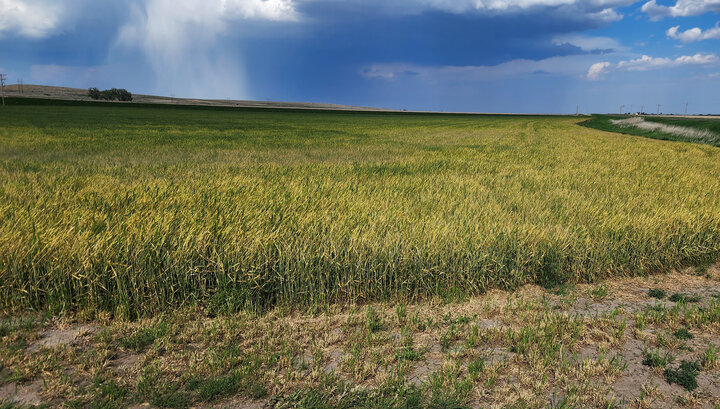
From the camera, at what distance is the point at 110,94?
148 metres

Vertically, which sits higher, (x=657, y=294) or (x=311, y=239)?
(x=311, y=239)

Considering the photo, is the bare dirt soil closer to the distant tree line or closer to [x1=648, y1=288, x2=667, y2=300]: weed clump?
[x1=648, y1=288, x2=667, y2=300]: weed clump

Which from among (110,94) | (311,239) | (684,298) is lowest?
(684,298)

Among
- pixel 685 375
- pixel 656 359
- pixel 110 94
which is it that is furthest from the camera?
pixel 110 94

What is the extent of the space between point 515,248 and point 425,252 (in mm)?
1167

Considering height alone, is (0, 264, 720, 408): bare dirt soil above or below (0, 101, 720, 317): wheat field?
below

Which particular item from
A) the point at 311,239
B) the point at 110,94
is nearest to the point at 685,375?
the point at 311,239

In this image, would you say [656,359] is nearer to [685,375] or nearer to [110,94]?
[685,375]

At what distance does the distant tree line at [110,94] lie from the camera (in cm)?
14612

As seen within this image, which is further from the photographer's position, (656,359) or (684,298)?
(684,298)

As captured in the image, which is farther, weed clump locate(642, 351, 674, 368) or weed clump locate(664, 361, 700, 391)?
weed clump locate(642, 351, 674, 368)

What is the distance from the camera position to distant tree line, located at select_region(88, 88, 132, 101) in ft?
479

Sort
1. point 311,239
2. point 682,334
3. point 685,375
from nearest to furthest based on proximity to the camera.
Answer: point 685,375
point 682,334
point 311,239

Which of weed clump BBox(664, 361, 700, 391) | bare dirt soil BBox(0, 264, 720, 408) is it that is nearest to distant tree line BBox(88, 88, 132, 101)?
bare dirt soil BBox(0, 264, 720, 408)
